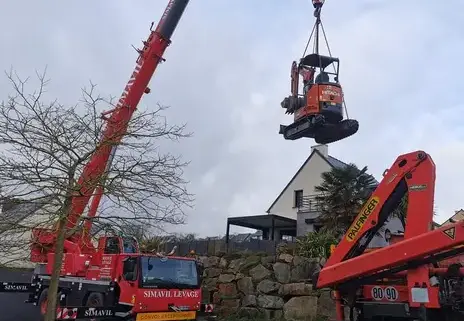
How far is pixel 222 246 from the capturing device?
1678 centimetres

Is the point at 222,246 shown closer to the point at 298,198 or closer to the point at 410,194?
the point at 410,194

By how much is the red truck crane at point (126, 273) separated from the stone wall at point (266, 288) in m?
2.17

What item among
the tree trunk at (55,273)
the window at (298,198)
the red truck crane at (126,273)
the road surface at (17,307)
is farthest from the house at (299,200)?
the tree trunk at (55,273)

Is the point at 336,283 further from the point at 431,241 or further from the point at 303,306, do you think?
the point at 303,306

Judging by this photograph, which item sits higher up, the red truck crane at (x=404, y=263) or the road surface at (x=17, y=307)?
the red truck crane at (x=404, y=263)

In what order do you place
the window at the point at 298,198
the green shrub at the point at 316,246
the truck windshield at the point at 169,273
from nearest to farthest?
the truck windshield at the point at 169,273, the green shrub at the point at 316,246, the window at the point at 298,198

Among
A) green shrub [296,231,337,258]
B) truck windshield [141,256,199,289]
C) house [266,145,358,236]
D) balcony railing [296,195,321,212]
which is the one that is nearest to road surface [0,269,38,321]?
truck windshield [141,256,199,289]

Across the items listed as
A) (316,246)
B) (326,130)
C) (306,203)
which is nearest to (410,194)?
(326,130)

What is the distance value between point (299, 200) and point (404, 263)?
27.8 m

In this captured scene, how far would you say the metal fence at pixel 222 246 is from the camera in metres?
15.8

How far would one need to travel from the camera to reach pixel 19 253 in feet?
32.0

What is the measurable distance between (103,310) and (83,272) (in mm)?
2587

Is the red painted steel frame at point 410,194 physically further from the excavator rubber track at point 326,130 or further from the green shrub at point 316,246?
the green shrub at point 316,246

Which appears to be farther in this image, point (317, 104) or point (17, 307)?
point (17, 307)
